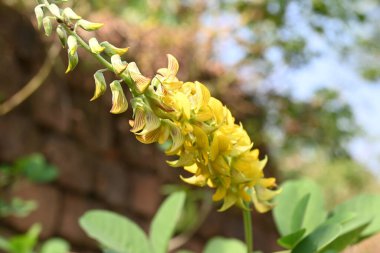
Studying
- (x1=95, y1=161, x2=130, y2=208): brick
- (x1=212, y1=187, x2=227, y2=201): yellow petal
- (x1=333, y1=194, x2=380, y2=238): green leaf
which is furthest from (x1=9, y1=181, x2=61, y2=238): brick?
(x1=212, y1=187, x2=227, y2=201): yellow petal

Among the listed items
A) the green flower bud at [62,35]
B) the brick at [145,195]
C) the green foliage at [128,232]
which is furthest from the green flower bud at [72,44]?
the brick at [145,195]

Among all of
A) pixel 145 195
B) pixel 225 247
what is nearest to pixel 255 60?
pixel 145 195

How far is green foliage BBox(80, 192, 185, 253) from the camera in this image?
693 millimetres

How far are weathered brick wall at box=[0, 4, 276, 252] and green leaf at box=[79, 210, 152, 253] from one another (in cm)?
156

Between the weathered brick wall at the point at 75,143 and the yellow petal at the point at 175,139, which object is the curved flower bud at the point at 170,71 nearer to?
the yellow petal at the point at 175,139

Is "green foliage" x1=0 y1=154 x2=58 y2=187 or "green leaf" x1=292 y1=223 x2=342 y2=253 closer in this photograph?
"green leaf" x1=292 y1=223 x2=342 y2=253

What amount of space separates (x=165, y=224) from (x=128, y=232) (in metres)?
0.05

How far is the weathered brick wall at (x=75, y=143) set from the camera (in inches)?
90.2

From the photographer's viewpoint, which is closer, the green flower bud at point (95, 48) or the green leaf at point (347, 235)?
the green flower bud at point (95, 48)

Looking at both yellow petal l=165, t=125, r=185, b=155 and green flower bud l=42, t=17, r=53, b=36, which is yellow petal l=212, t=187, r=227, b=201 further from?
green flower bud l=42, t=17, r=53, b=36

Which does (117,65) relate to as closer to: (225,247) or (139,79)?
(139,79)

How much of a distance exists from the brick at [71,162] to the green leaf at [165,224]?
1.73 m

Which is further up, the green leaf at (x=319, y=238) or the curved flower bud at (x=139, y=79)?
the curved flower bud at (x=139, y=79)

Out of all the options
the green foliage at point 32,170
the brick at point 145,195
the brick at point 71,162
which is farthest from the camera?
the brick at point 145,195
